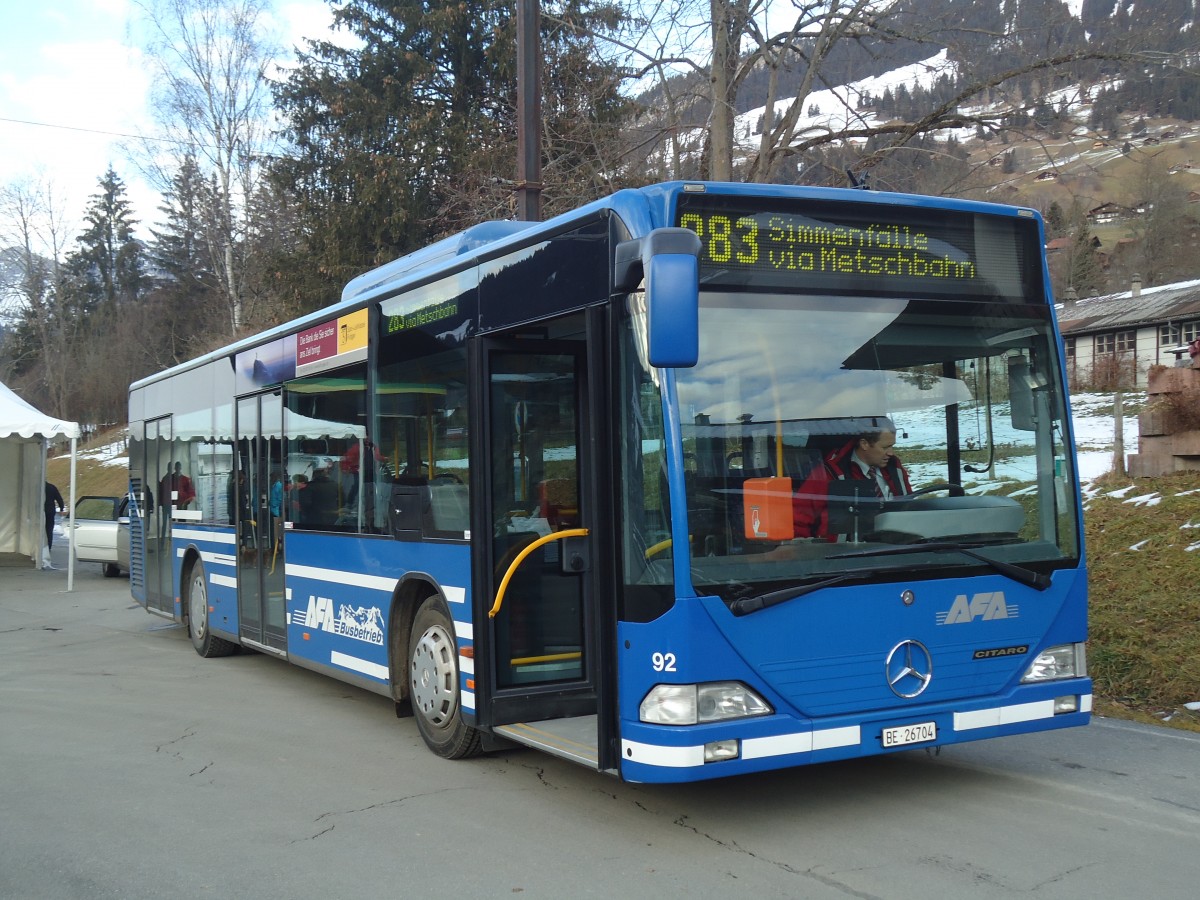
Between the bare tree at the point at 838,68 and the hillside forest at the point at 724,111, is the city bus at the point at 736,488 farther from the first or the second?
the bare tree at the point at 838,68

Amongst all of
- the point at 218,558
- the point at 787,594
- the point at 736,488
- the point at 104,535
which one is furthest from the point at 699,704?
the point at 104,535

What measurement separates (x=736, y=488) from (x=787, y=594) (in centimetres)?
53

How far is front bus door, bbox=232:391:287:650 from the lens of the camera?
1002 centimetres

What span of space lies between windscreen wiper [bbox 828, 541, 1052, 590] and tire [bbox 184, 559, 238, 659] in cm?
810

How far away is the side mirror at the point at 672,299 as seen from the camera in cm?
485

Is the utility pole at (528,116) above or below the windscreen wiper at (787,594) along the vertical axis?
above

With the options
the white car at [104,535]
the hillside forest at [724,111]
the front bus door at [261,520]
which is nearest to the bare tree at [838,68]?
the hillside forest at [724,111]

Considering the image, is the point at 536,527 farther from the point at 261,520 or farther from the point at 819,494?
the point at 261,520

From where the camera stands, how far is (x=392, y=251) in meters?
26.6

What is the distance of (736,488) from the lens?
5.37 m

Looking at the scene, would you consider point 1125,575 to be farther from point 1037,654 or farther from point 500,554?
point 500,554

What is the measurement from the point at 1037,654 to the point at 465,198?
12142mm

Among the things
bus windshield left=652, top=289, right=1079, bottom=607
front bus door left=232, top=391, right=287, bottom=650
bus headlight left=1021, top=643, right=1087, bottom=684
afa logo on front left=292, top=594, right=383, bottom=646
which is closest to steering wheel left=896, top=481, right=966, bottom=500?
bus windshield left=652, top=289, right=1079, bottom=607

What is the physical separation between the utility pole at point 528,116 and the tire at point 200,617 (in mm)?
5014
